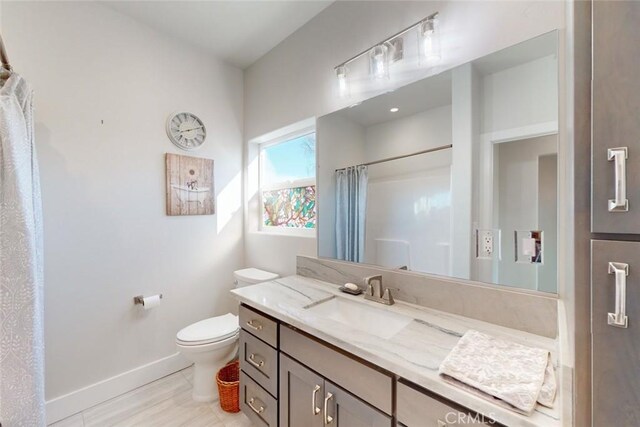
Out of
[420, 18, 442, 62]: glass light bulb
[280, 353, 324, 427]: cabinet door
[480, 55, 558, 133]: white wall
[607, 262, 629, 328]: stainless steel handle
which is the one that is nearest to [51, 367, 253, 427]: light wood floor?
[280, 353, 324, 427]: cabinet door

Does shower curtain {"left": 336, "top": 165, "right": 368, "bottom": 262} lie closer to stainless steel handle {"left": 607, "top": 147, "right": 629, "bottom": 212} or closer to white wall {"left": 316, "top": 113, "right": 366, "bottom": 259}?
white wall {"left": 316, "top": 113, "right": 366, "bottom": 259}

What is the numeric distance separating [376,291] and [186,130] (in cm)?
201

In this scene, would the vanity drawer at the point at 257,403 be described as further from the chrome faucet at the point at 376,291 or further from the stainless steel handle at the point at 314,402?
the chrome faucet at the point at 376,291

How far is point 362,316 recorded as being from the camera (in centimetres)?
137

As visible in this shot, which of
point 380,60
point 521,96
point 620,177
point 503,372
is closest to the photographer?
point 620,177

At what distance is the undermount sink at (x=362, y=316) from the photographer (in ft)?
4.06

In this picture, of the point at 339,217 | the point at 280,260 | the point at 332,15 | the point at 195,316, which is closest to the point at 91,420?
the point at 195,316

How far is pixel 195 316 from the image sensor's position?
2254 millimetres

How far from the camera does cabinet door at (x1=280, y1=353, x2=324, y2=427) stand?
1.10m

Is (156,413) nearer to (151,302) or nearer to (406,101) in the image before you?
(151,302)

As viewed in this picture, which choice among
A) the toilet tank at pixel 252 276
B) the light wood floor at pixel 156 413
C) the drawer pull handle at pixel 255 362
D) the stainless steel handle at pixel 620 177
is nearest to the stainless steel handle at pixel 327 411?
the drawer pull handle at pixel 255 362

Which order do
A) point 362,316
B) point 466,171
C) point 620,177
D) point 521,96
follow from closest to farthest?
point 620,177
point 521,96
point 466,171
point 362,316

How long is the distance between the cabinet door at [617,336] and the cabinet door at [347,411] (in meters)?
0.62

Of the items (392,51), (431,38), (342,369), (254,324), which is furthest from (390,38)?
(254,324)
